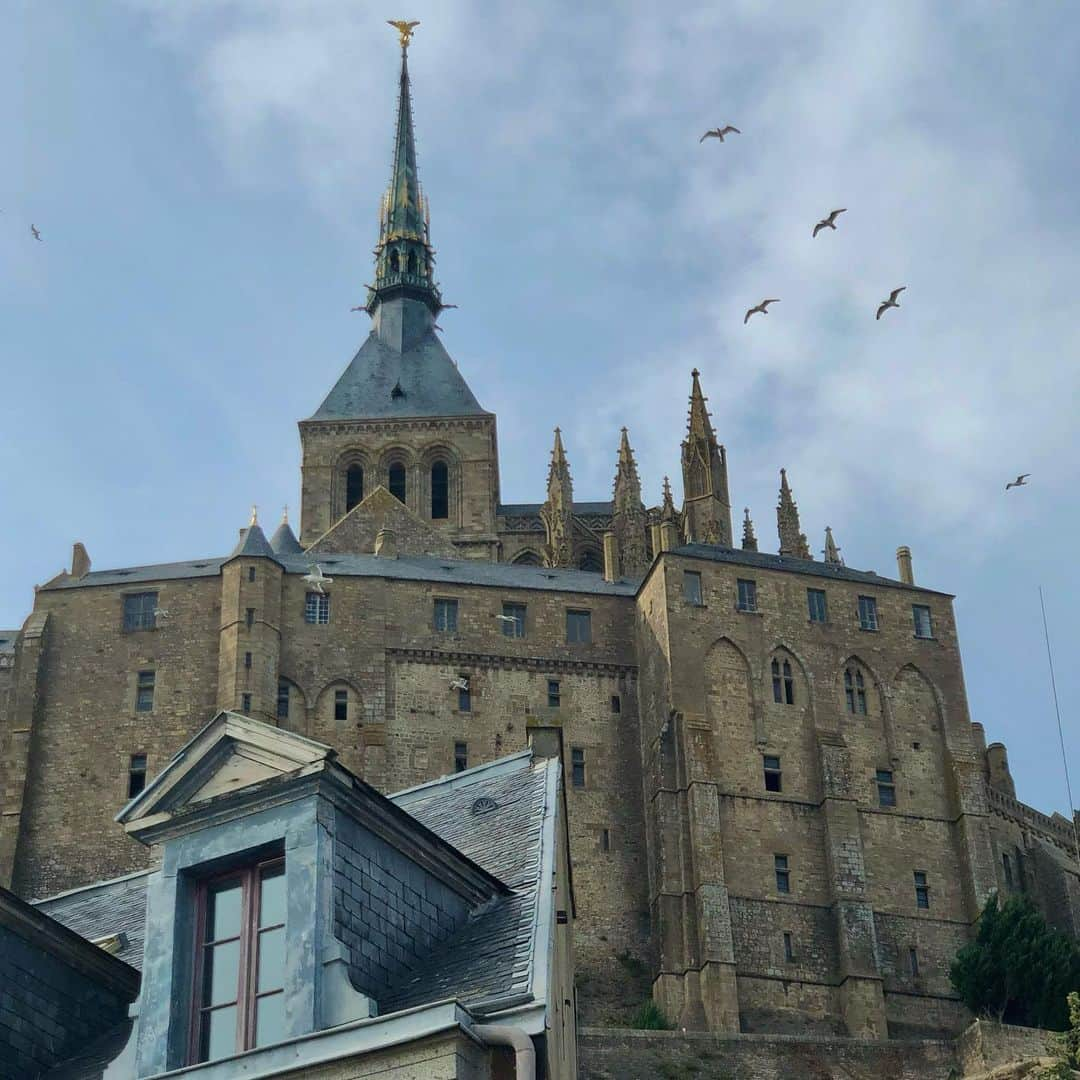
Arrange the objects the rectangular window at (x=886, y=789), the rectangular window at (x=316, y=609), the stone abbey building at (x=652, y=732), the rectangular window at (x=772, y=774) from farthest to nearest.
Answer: the rectangular window at (x=316, y=609) < the rectangular window at (x=886, y=789) < the rectangular window at (x=772, y=774) < the stone abbey building at (x=652, y=732)

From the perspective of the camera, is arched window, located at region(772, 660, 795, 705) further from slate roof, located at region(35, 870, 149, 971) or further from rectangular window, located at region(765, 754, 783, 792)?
slate roof, located at region(35, 870, 149, 971)

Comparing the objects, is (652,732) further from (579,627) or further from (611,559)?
(611,559)

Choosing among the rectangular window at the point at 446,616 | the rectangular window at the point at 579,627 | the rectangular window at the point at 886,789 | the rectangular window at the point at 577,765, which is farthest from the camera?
the rectangular window at the point at 579,627

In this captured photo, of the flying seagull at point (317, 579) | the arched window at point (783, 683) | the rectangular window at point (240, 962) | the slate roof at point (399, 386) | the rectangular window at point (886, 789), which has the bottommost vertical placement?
the rectangular window at point (240, 962)

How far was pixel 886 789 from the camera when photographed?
61.0 m

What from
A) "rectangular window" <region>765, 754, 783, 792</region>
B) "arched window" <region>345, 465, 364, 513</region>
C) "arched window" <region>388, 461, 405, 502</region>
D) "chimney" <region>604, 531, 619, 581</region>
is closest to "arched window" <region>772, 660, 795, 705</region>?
"rectangular window" <region>765, 754, 783, 792</region>

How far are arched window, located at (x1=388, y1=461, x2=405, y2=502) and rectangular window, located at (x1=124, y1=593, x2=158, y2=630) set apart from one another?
2881 centimetres

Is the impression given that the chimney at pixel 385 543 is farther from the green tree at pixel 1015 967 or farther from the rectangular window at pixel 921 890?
the green tree at pixel 1015 967

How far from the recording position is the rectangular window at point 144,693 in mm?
61062

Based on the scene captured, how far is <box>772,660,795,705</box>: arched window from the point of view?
61281mm

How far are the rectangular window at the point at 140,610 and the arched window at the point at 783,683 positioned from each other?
19179mm

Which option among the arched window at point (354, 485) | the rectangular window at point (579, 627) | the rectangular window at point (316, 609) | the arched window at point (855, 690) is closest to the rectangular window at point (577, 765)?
the rectangular window at point (579, 627)

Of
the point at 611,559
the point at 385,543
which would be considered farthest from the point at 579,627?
the point at 385,543

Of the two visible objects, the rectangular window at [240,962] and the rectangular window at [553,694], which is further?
the rectangular window at [553,694]
